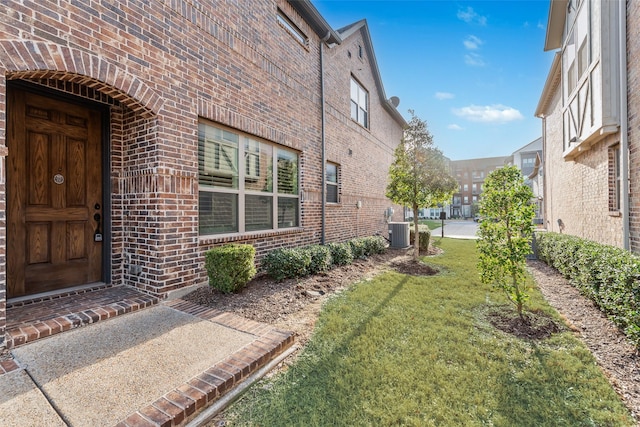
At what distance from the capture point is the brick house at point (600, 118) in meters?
4.92

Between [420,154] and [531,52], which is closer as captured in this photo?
[420,154]

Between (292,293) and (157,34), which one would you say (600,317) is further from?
(157,34)

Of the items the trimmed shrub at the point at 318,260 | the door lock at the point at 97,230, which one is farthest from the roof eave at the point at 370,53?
the door lock at the point at 97,230

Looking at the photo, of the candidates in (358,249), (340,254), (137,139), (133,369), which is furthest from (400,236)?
(133,369)

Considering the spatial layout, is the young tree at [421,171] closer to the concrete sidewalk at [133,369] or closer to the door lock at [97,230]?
the concrete sidewalk at [133,369]

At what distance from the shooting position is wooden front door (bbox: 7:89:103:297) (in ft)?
10.9

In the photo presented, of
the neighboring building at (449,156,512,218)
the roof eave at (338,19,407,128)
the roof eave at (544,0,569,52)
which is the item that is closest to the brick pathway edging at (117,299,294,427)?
the roof eave at (338,19,407,128)

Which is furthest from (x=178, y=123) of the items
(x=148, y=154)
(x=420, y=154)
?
(x=420, y=154)

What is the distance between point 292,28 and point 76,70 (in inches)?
203

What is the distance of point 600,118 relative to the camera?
5371 millimetres

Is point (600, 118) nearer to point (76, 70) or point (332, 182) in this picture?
point (332, 182)

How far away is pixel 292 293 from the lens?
4594 mm

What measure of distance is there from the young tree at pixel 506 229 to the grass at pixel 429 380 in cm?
66

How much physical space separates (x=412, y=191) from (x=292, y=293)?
4777 mm
